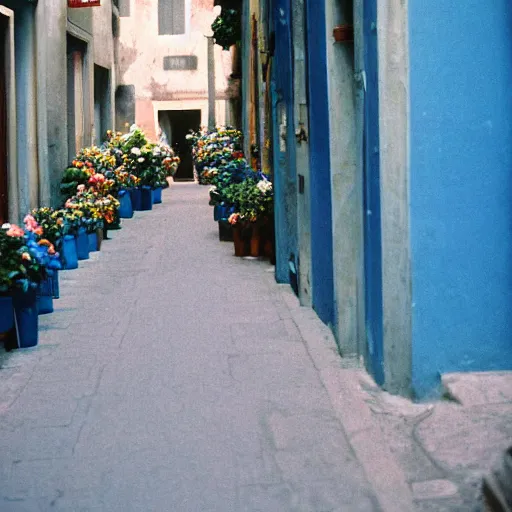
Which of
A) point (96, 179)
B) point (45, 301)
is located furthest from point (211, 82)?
point (45, 301)

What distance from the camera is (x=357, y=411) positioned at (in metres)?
5.73

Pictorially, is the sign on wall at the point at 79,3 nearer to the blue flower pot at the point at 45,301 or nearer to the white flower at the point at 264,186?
the white flower at the point at 264,186

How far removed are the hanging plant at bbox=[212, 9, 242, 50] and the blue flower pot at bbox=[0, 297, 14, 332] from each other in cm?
1392

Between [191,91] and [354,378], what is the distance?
18.7 m

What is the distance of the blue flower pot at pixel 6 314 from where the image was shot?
7242 mm

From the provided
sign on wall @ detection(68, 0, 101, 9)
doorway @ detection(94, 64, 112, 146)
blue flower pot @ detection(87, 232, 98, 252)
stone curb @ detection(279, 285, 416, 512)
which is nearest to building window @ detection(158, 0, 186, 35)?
doorway @ detection(94, 64, 112, 146)

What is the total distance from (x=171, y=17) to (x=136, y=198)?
26.0 ft

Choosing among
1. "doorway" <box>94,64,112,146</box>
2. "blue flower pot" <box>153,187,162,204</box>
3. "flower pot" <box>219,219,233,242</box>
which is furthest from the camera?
"doorway" <box>94,64,112,146</box>

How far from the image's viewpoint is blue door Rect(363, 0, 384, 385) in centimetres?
606

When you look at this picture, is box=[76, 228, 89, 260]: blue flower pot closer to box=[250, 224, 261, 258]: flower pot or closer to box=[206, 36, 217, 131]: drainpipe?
box=[250, 224, 261, 258]: flower pot

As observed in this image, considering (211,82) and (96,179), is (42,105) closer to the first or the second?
(96,179)

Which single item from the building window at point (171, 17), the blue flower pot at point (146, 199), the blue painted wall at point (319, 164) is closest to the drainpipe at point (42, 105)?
the blue flower pot at point (146, 199)

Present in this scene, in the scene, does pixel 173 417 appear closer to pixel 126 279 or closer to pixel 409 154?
pixel 409 154

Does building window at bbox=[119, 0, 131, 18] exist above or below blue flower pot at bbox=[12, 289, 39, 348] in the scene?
above
